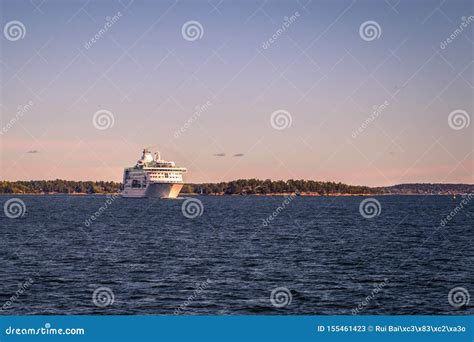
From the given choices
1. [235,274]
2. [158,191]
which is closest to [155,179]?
[158,191]

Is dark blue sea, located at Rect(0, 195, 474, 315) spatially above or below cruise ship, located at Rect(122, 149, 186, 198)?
below

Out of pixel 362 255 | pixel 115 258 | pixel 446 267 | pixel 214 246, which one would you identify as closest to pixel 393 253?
pixel 362 255

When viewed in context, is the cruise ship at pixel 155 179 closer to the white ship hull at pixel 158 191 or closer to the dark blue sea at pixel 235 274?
the white ship hull at pixel 158 191

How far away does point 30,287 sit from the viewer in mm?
27391

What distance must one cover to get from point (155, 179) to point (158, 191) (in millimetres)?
2700

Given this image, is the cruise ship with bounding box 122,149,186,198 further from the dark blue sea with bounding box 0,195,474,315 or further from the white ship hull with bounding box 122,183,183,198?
the dark blue sea with bounding box 0,195,474,315

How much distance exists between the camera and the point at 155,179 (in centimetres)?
13975

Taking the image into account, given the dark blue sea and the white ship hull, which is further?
the white ship hull

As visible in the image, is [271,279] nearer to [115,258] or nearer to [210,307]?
[210,307]

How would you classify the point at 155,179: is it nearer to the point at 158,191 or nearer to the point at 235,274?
the point at 158,191

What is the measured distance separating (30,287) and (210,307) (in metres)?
8.31

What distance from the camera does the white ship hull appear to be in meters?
139

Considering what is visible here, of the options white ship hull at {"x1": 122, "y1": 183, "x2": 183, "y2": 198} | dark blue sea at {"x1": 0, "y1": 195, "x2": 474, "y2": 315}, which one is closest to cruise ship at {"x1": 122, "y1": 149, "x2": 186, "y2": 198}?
white ship hull at {"x1": 122, "y1": 183, "x2": 183, "y2": 198}

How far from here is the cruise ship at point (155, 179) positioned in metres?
140
